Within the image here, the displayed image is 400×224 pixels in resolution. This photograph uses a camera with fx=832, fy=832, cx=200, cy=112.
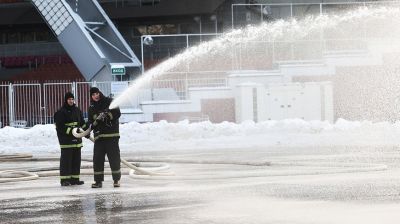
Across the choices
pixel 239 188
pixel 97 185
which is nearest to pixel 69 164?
pixel 97 185

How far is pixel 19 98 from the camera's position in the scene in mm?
36125

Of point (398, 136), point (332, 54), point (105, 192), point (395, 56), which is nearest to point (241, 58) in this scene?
point (332, 54)

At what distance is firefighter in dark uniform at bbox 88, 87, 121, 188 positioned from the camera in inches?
567

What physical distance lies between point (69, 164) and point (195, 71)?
22.0 m

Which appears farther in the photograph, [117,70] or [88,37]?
[88,37]

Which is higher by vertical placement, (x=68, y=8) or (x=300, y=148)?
(x=68, y=8)

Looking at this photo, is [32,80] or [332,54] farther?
[32,80]

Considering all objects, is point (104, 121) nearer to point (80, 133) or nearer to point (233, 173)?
point (80, 133)

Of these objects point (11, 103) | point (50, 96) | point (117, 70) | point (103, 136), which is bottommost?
point (103, 136)

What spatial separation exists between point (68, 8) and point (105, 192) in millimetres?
26112

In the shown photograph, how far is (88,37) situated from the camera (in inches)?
1495

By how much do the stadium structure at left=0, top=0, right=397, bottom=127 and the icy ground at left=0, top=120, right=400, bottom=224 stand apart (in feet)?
24.2

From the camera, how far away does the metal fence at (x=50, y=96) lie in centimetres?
3534

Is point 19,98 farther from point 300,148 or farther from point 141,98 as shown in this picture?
point 300,148
